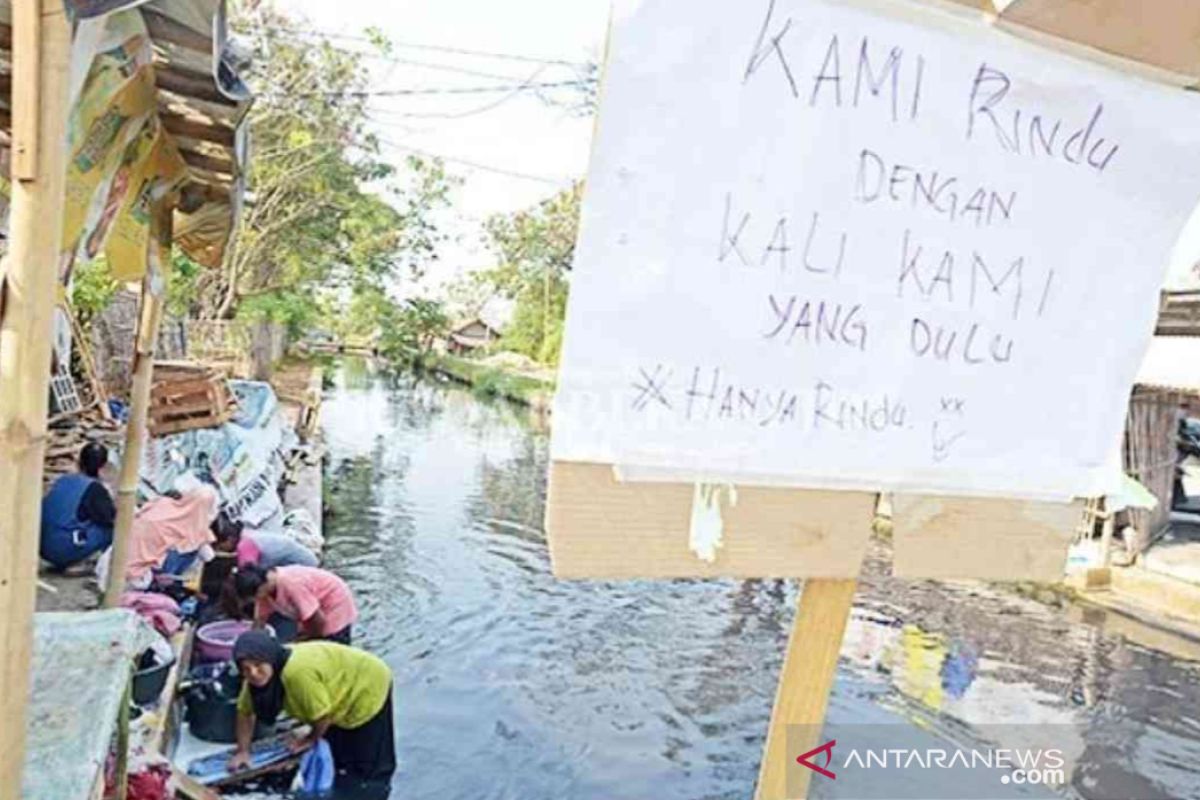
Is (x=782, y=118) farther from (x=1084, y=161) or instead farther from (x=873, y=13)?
(x=1084, y=161)

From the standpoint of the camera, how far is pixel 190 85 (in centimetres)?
258

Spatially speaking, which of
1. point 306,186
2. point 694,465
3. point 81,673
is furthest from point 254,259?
point 694,465

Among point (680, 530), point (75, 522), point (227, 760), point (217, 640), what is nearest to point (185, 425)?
point (75, 522)

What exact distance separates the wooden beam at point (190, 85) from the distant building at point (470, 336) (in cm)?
5595

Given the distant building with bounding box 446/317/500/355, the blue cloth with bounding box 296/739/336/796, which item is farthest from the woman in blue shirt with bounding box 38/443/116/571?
the distant building with bounding box 446/317/500/355

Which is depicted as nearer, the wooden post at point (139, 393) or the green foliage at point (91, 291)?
the wooden post at point (139, 393)

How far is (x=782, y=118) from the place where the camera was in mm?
964

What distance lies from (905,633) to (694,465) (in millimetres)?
8872

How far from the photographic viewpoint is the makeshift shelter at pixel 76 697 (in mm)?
1712

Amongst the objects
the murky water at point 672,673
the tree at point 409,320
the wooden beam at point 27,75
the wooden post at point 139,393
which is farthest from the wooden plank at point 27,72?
the tree at point 409,320

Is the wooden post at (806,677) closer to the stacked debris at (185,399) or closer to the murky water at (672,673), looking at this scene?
the murky water at (672,673)

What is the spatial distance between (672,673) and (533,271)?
33501mm

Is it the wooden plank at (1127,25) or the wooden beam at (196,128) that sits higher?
the wooden beam at (196,128)

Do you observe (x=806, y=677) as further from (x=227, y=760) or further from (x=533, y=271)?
(x=533, y=271)
